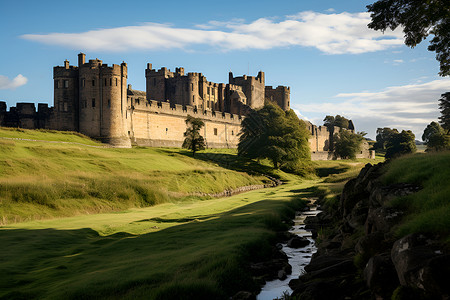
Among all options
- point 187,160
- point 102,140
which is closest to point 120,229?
point 187,160

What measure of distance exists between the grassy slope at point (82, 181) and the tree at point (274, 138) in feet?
45.8

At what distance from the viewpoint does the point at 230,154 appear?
7288cm

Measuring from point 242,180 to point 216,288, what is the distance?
134ft

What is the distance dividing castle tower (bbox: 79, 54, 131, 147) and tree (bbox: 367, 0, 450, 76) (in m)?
45.3

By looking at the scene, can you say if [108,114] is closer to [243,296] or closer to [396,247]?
[243,296]

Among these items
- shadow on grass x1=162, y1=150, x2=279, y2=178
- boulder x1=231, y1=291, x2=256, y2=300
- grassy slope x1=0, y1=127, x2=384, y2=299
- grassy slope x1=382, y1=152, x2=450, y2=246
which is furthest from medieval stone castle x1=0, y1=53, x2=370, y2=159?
boulder x1=231, y1=291, x2=256, y2=300

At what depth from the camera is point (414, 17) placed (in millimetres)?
19141

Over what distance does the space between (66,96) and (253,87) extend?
5968 centimetres

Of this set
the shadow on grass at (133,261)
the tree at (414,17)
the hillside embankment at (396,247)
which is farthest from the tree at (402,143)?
the hillside embankment at (396,247)

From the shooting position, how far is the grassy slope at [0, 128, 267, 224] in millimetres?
23969

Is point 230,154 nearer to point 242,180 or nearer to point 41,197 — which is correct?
point 242,180

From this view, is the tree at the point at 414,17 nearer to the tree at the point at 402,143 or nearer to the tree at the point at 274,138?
the tree at the point at 274,138

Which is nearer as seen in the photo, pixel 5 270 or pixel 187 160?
pixel 5 270

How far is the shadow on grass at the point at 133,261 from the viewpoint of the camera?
32.2ft
